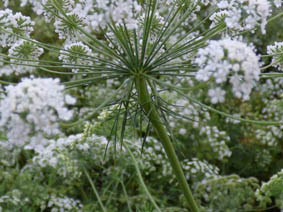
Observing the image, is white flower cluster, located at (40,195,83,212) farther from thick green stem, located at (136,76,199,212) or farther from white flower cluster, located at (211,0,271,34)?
white flower cluster, located at (211,0,271,34)

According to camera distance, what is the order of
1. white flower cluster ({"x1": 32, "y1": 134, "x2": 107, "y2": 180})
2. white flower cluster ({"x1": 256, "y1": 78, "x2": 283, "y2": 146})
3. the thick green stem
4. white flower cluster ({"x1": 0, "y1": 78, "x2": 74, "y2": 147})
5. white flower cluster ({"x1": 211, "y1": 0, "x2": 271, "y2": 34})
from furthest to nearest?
white flower cluster ({"x1": 256, "y1": 78, "x2": 283, "y2": 146}) → white flower cluster ({"x1": 32, "y1": 134, "x2": 107, "y2": 180}) → the thick green stem → white flower cluster ({"x1": 211, "y1": 0, "x2": 271, "y2": 34}) → white flower cluster ({"x1": 0, "y1": 78, "x2": 74, "y2": 147})

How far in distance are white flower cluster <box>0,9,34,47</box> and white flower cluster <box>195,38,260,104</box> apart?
1.29 metres

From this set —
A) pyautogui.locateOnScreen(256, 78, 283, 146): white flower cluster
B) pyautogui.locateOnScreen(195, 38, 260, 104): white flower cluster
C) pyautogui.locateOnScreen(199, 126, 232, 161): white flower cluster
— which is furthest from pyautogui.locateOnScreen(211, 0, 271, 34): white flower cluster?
pyautogui.locateOnScreen(199, 126, 232, 161): white flower cluster

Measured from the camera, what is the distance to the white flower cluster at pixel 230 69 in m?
1.50

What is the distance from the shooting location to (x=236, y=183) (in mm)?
3441

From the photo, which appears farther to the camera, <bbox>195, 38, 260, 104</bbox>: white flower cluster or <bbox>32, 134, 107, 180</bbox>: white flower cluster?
<bbox>32, 134, 107, 180</bbox>: white flower cluster

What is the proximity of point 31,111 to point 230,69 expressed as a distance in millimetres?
824

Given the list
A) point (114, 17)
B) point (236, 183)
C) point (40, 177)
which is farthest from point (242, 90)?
point (40, 177)

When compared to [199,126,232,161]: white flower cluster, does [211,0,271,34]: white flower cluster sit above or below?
above

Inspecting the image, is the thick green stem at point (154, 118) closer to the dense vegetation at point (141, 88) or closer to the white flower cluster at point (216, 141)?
the dense vegetation at point (141, 88)

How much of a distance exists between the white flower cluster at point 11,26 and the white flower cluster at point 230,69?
50.7 inches

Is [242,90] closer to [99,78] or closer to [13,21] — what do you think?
[99,78]

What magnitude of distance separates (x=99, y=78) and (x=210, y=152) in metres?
2.92

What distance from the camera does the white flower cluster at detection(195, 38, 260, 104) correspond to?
1505 mm
